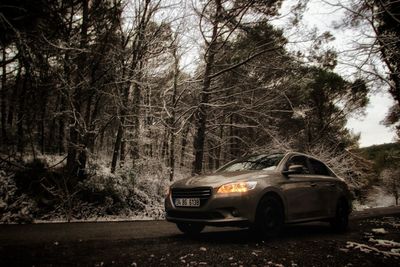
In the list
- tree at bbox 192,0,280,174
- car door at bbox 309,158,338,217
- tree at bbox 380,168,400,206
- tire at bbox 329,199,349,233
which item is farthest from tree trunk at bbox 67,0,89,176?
tree at bbox 380,168,400,206

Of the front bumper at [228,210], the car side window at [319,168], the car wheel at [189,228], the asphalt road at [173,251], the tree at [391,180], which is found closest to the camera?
the asphalt road at [173,251]

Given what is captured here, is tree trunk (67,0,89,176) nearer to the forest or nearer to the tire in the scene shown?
the forest

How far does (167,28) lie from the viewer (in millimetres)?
13398

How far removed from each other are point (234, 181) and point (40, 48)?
5316 millimetres

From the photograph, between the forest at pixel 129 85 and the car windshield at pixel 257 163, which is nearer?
the car windshield at pixel 257 163

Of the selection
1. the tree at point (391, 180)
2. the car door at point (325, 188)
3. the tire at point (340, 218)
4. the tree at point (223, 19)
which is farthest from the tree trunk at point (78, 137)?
the tree at point (391, 180)

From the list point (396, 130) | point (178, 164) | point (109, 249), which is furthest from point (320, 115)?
point (109, 249)

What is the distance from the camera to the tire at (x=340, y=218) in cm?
744

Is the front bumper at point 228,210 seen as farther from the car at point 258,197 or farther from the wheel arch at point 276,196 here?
the wheel arch at point 276,196

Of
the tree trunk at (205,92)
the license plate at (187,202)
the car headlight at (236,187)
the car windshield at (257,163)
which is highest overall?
the tree trunk at (205,92)

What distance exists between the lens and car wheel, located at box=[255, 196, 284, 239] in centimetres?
553

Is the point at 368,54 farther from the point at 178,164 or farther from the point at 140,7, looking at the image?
the point at 178,164

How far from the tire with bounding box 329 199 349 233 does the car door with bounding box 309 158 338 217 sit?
0.23 meters

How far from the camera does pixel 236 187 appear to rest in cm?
541
